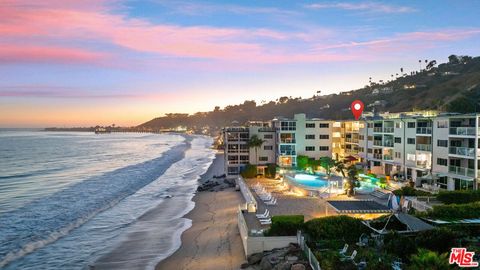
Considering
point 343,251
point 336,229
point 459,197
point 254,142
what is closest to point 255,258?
point 336,229

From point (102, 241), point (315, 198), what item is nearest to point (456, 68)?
point (315, 198)

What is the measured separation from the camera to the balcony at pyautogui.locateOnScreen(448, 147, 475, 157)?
34.3 metres

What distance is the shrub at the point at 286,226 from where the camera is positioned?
2273 centimetres

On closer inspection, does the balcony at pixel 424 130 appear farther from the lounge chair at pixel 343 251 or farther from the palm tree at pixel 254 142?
the lounge chair at pixel 343 251

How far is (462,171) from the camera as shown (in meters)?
35.1

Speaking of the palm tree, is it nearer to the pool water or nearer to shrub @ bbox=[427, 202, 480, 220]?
the pool water

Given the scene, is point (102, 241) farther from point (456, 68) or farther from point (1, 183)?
point (456, 68)

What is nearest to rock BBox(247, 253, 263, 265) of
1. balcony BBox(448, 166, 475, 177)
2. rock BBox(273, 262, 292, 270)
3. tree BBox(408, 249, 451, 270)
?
rock BBox(273, 262, 292, 270)

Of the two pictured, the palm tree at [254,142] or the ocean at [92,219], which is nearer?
the ocean at [92,219]

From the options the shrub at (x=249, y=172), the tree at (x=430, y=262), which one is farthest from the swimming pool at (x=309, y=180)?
the tree at (x=430, y=262)

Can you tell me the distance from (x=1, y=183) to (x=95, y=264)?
45.4 meters

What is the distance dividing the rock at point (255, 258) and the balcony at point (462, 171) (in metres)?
22.1

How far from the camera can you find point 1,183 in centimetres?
6091

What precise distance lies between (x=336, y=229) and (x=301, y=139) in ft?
117
